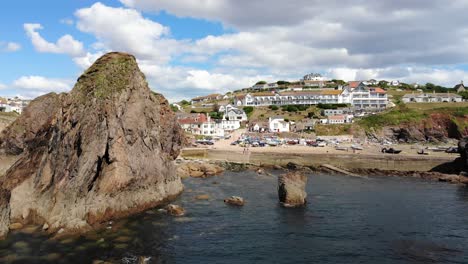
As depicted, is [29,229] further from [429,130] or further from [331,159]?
[429,130]

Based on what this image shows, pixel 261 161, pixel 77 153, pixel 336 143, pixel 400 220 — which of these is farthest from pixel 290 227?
pixel 336 143

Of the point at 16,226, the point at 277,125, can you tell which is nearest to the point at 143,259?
the point at 16,226

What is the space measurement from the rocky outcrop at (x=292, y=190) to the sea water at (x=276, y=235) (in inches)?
51.0

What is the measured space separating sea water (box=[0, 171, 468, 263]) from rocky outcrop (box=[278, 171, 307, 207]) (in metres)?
1.29

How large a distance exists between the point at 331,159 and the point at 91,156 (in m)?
52.4

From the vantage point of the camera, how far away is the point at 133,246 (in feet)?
94.7

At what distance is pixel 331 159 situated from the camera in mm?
76000

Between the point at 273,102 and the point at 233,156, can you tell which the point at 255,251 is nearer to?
the point at 233,156

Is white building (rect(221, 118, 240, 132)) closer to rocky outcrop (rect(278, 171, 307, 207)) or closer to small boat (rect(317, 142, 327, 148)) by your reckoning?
small boat (rect(317, 142, 327, 148))

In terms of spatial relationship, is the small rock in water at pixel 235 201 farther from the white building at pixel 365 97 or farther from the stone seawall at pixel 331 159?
the white building at pixel 365 97

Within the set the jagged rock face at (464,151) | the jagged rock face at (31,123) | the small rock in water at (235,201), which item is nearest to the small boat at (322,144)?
the jagged rock face at (464,151)

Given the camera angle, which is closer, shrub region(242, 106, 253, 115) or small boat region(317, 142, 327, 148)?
small boat region(317, 142, 327, 148)

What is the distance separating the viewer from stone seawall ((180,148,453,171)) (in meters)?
Answer: 71.1

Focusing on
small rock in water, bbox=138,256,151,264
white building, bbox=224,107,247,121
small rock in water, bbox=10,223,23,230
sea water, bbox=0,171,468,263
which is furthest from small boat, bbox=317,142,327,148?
small rock in water, bbox=10,223,23,230
